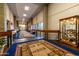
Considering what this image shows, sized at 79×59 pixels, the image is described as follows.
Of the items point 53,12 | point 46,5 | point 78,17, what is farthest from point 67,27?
point 46,5

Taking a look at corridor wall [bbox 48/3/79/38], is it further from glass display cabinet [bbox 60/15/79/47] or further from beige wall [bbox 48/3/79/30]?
glass display cabinet [bbox 60/15/79/47]

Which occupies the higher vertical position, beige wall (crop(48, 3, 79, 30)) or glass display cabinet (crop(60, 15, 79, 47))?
beige wall (crop(48, 3, 79, 30))

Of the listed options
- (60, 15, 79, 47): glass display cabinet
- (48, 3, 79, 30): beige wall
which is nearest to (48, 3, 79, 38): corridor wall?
(48, 3, 79, 30): beige wall

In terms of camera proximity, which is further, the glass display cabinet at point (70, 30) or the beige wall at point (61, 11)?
the beige wall at point (61, 11)

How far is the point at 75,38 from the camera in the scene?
15.3 feet

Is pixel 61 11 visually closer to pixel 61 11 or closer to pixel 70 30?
pixel 61 11

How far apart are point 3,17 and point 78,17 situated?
14.7 feet

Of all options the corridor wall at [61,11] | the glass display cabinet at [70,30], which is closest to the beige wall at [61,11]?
the corridor wall at [61,11]

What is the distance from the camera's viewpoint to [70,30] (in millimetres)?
5125

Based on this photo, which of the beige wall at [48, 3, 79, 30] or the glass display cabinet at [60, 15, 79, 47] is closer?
the glass display cabinet at [60, 15, 79, 47]

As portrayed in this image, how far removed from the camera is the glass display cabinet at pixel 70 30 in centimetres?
460

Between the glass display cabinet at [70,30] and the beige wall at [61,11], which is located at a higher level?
the beige wall at [61,11]

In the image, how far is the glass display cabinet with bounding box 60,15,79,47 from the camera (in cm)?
460

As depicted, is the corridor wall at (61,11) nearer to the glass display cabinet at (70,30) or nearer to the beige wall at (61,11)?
Result: the beige wall at (61,11)
